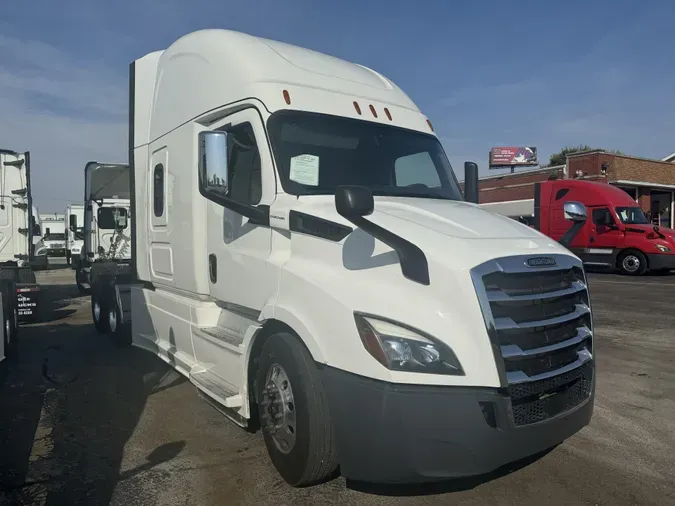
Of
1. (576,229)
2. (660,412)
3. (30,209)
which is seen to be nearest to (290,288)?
(576,229)

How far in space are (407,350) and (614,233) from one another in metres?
17.8

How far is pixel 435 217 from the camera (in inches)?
146

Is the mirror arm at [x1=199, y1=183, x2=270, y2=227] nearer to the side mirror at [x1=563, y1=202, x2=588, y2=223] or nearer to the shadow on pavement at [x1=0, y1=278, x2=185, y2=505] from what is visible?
the shadow on pavement at [x1=0, y1=278, x2=185, y2=505]

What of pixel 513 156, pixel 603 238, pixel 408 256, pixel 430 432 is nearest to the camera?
pixel 430 432

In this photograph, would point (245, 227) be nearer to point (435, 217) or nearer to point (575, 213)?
point (435, 217)

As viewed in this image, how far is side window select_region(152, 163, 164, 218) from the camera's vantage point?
19.9ft

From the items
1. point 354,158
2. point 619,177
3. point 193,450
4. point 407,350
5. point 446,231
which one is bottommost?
point 193,450

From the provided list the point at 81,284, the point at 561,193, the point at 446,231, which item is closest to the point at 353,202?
the point at 446,231

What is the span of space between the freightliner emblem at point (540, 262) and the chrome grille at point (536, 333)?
0.07ft

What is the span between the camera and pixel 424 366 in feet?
9.76

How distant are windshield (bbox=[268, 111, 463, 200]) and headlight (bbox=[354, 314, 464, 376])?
1.37m

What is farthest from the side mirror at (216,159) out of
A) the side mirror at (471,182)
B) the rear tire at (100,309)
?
the rear tire at (100,309)

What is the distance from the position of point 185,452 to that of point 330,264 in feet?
6.73

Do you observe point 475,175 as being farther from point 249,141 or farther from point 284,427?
point 284,427
